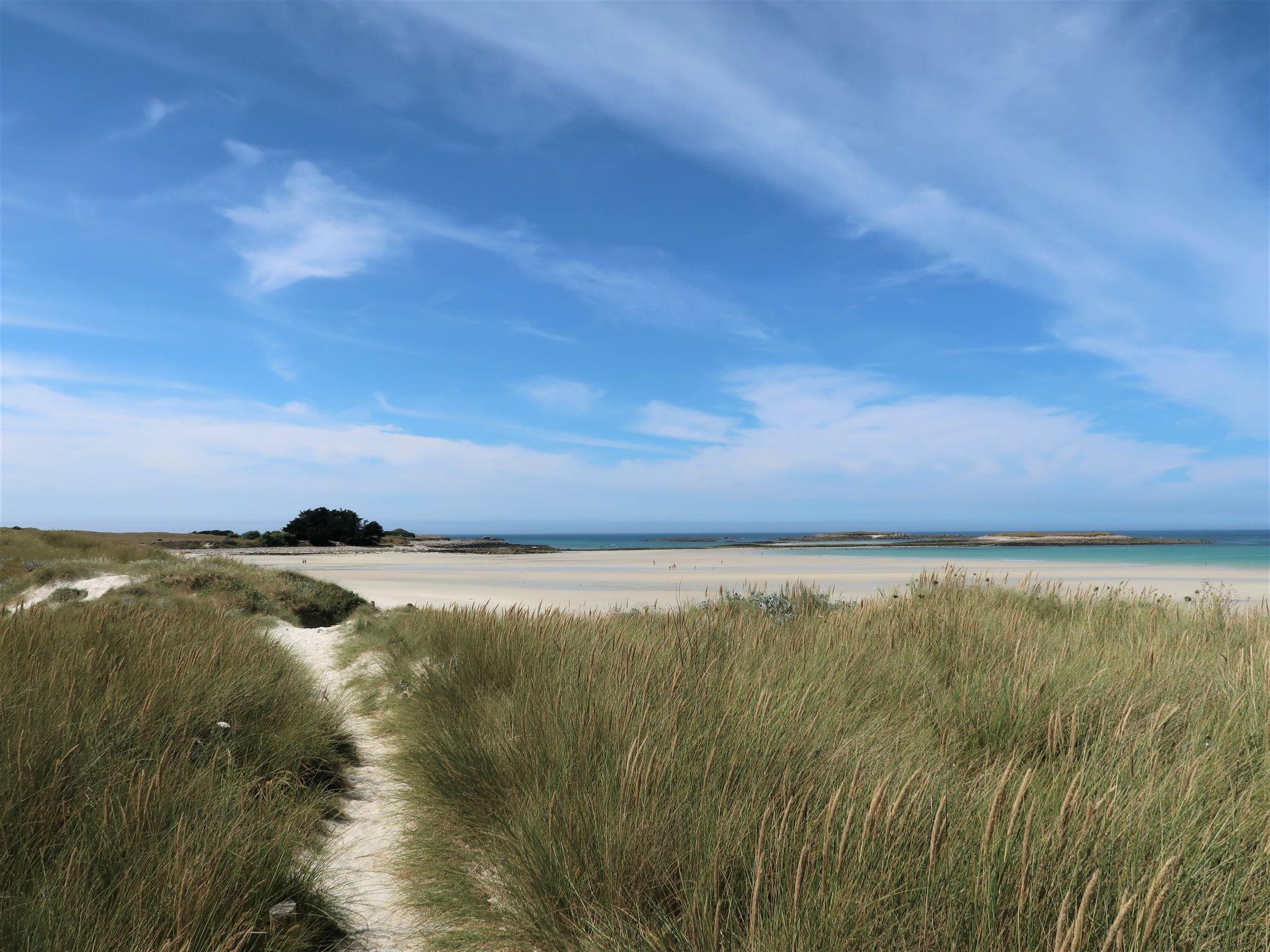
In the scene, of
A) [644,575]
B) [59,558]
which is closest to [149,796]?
[59,558]

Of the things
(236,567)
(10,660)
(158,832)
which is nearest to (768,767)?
(158,832)

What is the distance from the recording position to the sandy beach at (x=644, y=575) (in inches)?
911

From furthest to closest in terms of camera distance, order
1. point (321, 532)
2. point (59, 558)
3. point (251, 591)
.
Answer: point (321, 532) → point (59, 558) → point (251, 591)

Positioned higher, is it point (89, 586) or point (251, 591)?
point (89, 586)

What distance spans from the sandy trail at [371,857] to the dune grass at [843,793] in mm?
164

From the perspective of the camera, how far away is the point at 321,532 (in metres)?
69.6

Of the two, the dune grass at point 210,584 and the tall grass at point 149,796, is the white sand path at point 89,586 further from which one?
the tall grass at point 149,796

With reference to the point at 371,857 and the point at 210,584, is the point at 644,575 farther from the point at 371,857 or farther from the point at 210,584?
the point at 371,857

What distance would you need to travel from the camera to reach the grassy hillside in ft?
7.79

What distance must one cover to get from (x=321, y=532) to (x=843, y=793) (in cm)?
7499

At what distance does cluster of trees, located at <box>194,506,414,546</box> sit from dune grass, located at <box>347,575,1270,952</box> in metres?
69.4

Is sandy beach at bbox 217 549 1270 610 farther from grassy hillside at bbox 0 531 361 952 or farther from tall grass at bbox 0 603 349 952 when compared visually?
tall grass at bbox 0 603 349 952

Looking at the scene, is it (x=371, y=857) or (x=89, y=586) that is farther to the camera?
(x=89, y=586)

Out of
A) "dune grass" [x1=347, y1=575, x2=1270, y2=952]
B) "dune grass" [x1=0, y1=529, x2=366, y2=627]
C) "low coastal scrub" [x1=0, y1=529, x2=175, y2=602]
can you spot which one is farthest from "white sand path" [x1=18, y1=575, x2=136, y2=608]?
"dune grass" [x1=347, y1=575, x2=1270, y2=952]
